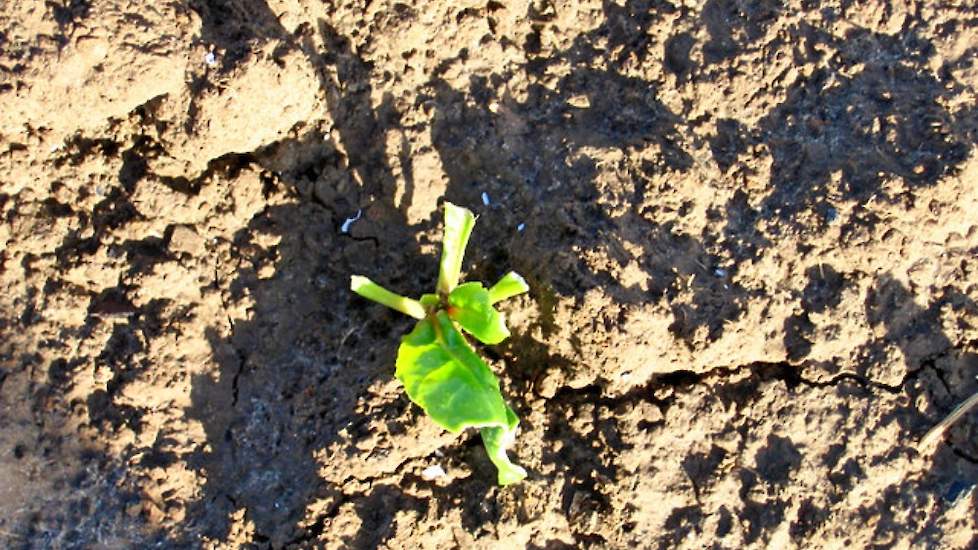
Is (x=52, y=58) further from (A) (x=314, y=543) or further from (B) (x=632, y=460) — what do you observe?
(B) (x=632, y=460)

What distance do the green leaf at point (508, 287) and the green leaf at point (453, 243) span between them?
12 cm

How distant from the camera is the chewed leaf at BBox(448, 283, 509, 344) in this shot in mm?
2412

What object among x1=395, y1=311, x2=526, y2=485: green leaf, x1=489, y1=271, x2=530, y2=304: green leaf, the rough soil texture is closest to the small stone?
the rough soil texture

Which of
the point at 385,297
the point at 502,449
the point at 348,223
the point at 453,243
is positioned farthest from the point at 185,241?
the point at 502,449

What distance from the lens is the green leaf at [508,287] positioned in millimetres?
2453

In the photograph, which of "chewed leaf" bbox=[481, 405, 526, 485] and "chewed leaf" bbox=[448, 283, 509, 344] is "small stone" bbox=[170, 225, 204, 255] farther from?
"chewed leaf" bbox=[481, 405, 526, 485]

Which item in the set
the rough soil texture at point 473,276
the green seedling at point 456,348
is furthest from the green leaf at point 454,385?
the rough soil texture at point 473,276

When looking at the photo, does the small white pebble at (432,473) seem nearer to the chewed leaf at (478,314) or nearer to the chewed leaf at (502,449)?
the chewed leaf at (502,449)

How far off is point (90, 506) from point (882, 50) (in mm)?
2778

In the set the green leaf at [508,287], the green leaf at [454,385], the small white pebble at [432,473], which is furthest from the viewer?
the small white pebble at [432,473]

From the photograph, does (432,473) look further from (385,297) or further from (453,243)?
(453,243)

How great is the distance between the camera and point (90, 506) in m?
2.53

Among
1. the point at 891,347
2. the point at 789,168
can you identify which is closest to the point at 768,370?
the point at 891,347

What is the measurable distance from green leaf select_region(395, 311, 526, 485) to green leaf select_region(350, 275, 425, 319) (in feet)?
0.14
